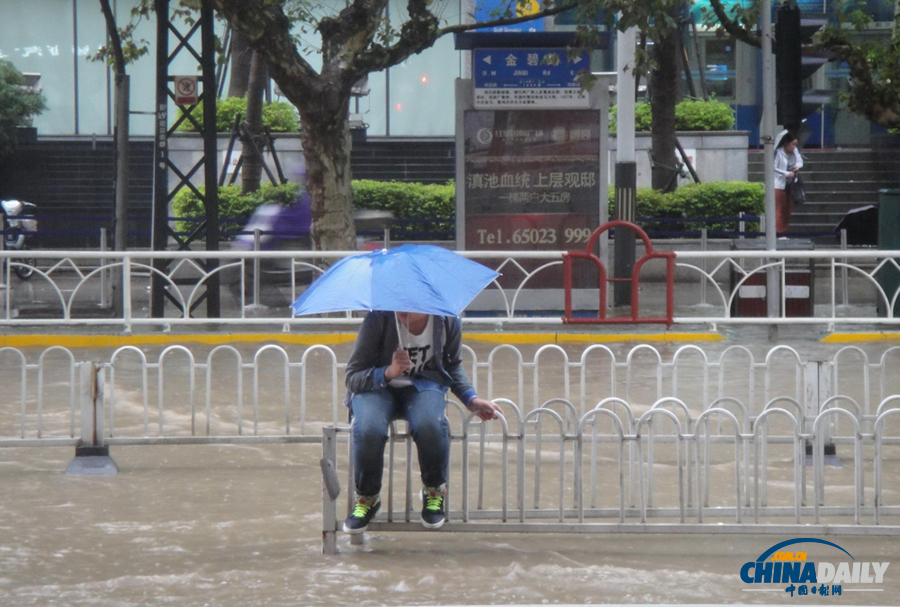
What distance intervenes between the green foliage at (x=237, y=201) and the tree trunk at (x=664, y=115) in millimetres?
6236

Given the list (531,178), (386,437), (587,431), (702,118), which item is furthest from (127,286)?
(702,118)

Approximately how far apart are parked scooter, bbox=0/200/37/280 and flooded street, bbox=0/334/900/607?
33.2ft

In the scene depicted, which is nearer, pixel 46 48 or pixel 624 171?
pixel 624 171

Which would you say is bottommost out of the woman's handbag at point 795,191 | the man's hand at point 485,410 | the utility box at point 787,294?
the man's hand at point 485,410

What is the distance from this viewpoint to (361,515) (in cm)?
588

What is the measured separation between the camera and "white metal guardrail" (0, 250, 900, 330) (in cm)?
1285

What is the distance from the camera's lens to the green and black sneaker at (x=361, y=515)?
5.85 meters

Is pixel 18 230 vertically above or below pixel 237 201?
below

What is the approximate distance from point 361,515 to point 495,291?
900 centimetres

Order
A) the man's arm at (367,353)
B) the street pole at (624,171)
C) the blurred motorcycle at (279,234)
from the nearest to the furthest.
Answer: the man's arm at (367,353), the street pole at (624,171), the blurred motorcycle at (279,234)

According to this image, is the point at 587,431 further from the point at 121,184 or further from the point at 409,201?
the point at 409,201

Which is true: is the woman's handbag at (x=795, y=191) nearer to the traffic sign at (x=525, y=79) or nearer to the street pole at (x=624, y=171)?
the street pole at (x=624, y=171)

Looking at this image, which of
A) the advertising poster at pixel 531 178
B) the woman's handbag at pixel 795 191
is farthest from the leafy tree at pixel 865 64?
the woman's handbag at pixel 795 191

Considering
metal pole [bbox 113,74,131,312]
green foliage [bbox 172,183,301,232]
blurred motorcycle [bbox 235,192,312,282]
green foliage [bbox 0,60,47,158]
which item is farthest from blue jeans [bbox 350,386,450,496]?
green foliage [bbox 0,60,47,158]
